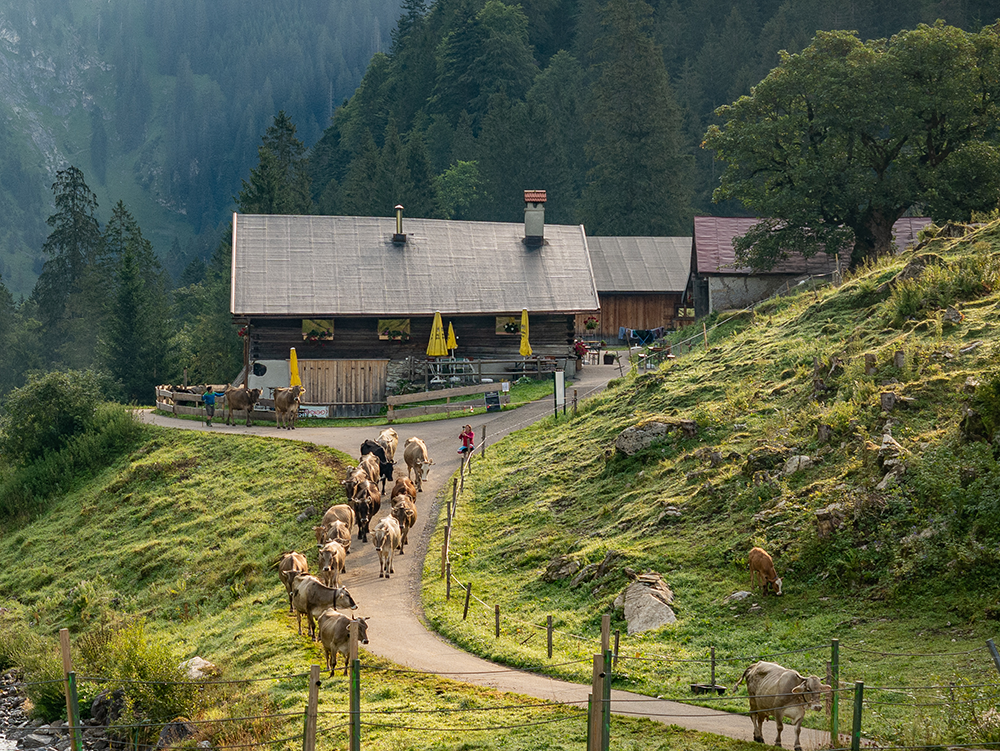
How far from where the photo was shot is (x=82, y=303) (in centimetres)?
8594

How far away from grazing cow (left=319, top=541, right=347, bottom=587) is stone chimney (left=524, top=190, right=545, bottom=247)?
30.2 meters

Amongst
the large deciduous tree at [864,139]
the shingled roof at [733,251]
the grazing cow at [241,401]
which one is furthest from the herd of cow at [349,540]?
the shingled roof at [733,251]

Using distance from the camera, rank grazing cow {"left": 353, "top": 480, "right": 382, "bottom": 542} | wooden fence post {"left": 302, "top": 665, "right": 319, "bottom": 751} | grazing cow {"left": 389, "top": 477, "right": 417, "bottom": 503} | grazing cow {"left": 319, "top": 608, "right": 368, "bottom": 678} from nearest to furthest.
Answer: wooden fence post {"left": 302, "top": 665, "right": 319, "bottom": 751} → grazing cow {"left": 319, "top": 608, "right": 368, "bottom": 678} → grazing cow {"left": 353, "top": 480, "right": 382, "bottom": 542} → grazing cow {"left": 389, "top": 477, "right": 417, "bottom": 503}

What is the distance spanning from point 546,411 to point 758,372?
12.4 metres

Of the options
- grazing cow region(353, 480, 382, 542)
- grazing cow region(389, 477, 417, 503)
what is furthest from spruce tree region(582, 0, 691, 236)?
grazing cow region(353, 480, 382, 542)

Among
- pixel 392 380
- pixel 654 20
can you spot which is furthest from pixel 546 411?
pixel 654 20

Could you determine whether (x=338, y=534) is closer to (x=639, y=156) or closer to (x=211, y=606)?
(x=211, y=606)

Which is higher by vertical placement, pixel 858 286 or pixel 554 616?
pixel 858 286

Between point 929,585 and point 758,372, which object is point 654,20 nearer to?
point 758,372

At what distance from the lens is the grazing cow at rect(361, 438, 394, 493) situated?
101 ft

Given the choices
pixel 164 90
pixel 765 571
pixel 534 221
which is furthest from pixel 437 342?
pixel 164 90

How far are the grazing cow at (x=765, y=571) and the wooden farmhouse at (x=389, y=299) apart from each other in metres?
26.2

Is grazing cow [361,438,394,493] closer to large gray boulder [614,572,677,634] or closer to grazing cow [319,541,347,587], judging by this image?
grazing cow [319,541,347,587]

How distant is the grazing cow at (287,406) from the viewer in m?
39.5
